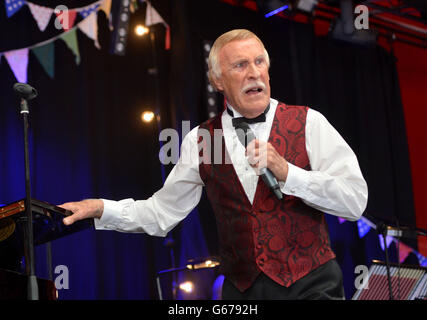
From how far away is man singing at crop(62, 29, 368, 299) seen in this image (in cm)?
179

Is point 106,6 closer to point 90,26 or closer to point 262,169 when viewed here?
point 90,26

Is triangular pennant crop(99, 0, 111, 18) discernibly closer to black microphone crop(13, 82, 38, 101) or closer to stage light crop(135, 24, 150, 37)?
stage light crop(135, 24, 150, 37)

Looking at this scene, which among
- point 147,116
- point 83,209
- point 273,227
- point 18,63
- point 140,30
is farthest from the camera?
point 140,30

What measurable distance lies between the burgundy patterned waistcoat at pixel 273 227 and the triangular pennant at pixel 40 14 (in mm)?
2633

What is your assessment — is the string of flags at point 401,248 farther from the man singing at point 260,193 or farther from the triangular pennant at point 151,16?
the man singing at point 260,193

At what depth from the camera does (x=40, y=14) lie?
4.15 meters

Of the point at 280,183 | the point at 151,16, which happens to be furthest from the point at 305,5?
the point at 280,183

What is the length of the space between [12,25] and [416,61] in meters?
4.41

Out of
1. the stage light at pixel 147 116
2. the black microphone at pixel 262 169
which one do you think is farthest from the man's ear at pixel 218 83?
the stage light at pixel 147 116

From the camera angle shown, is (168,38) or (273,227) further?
(168,38)

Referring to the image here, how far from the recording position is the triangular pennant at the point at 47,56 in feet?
13.7

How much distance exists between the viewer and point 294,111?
203cm

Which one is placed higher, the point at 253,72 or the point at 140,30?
the point at 140,30

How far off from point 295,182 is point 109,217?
2.33 feet
